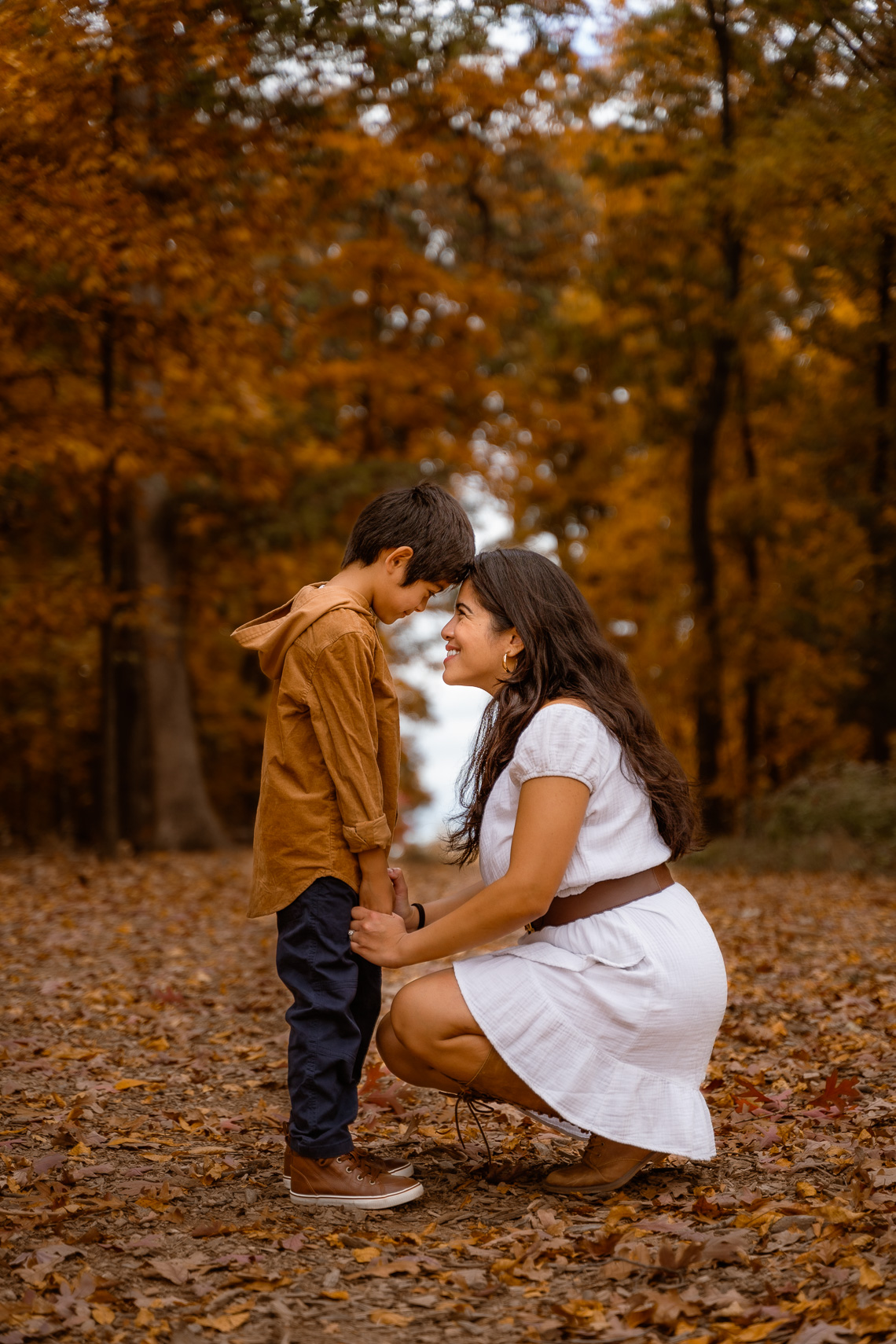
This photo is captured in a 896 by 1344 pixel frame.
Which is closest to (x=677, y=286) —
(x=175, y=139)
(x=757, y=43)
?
(x=757, y=43)

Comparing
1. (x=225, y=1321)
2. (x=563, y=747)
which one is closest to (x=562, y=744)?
(x=563, y=747)

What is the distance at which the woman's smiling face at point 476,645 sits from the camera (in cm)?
330

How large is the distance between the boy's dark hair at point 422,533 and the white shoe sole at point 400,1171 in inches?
61.9

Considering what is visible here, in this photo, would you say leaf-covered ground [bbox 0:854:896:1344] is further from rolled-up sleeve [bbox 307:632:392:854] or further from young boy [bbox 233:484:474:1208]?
rolled-up sleeve [bbox 307:632:392:854]

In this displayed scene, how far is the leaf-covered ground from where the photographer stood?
2557mm

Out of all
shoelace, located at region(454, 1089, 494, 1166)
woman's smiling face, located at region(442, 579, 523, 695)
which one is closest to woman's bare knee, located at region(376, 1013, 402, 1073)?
shoelace, located at region(454, 1089, 494, 1166)

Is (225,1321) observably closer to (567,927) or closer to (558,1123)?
(558,1123)

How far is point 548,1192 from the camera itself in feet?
10.7

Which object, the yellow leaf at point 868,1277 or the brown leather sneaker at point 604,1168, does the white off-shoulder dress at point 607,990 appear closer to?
the brown leather sneaker at point 604,1168

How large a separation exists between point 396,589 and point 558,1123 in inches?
59.3

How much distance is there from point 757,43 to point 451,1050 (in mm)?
7536

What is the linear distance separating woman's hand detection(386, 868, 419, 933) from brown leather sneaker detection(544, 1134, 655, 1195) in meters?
0.74

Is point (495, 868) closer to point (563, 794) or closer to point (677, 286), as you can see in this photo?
point (563, 794)

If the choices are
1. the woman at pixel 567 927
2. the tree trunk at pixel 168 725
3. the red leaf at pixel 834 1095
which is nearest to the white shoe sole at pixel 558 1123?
the woman at pixel 567 927
